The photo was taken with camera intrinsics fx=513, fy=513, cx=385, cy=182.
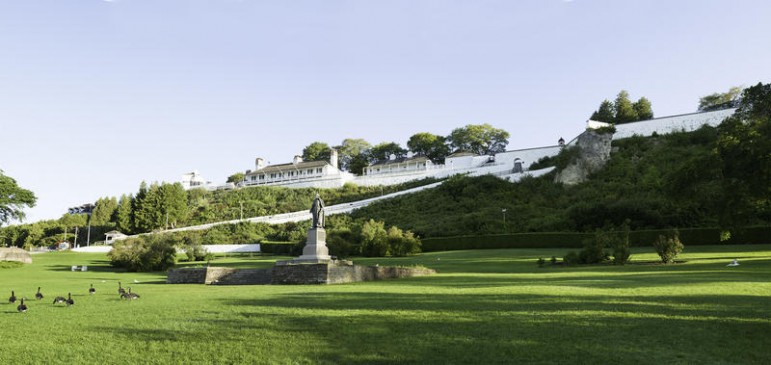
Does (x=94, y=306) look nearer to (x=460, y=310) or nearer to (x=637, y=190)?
(x=460, y=310)

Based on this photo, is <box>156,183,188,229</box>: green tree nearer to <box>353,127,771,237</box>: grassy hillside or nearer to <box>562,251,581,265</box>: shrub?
<box>353,127,771,237</box>: grassy hillside

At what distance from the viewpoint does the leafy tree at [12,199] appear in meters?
46.6

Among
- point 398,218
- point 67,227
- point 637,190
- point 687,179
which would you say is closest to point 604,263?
point 687,179

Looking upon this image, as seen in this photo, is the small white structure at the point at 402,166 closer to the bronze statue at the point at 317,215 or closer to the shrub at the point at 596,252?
the shrub at the point at 596,252

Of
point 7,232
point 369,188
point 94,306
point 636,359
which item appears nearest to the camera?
point 636,359

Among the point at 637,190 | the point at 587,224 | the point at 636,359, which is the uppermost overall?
the point at 637,190

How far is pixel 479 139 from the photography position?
325 ft

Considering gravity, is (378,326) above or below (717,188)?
below

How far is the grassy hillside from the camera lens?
42219mm

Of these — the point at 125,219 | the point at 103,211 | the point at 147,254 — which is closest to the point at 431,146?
the point at 125,219

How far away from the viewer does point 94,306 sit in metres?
12.9

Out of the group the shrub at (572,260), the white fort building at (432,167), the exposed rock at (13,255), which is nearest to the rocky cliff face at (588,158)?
the white fort building at (432,167)

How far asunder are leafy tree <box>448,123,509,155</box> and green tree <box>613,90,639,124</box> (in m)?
23.0

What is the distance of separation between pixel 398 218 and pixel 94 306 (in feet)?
157
